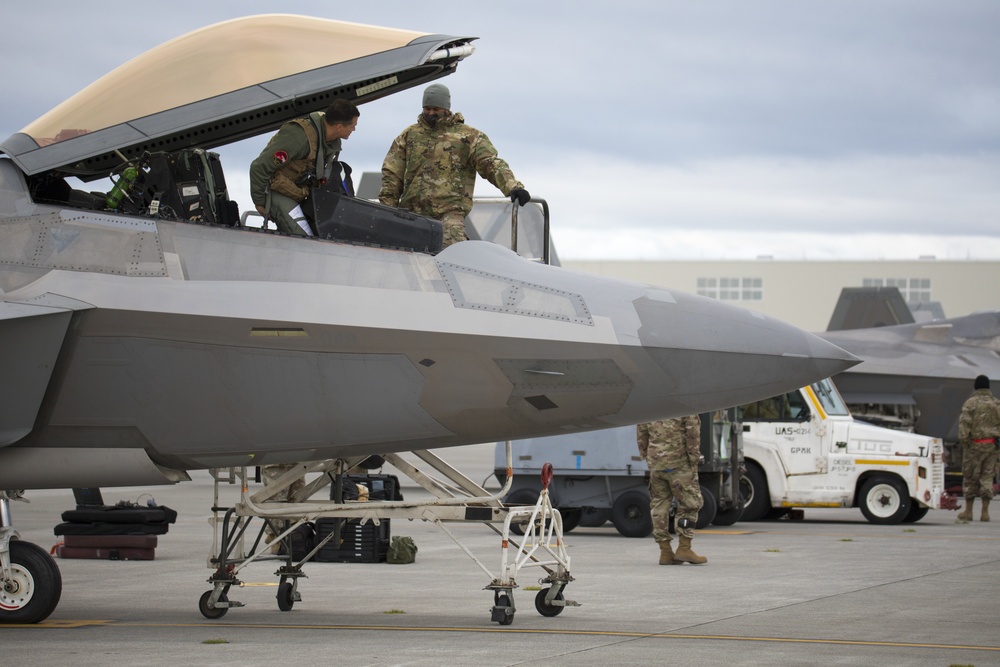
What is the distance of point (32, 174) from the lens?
8.28 meters

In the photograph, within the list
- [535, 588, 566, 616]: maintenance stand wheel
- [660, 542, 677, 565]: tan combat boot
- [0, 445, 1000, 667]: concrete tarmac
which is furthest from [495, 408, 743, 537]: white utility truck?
[535, 588, 566, 616]: maintenance stand wheel

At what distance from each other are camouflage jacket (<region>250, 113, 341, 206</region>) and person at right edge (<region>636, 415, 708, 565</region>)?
19.6 ft

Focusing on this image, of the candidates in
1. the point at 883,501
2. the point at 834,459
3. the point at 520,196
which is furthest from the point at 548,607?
the point at 883,501

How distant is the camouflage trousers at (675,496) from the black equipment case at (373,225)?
5.92 m

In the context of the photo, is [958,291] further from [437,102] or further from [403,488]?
[437,102]

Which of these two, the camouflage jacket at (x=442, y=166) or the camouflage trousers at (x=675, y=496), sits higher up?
the camouflage jacket at (x=442, y=166)

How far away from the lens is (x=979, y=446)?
2017 centimetres

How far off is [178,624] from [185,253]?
2859mm

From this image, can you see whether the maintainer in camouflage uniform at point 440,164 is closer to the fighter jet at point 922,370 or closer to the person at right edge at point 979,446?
the person at right edge at point 979,446

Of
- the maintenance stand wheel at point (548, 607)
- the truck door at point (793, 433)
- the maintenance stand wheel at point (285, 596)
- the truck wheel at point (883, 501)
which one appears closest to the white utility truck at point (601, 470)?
the truck door at point (793, 433)

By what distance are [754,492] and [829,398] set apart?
185 centimetres

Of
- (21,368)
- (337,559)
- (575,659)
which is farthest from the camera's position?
(337,559)

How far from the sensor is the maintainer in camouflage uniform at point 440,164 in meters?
9.47

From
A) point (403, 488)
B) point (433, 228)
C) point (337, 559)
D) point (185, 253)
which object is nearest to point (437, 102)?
point (433, 228)
